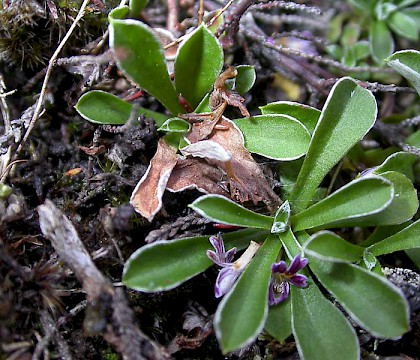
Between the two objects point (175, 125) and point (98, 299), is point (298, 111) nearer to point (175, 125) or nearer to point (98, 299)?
point (175, 125)

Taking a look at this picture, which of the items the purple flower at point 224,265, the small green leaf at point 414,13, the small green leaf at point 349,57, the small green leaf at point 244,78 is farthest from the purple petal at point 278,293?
the small green leaf at point 414,13

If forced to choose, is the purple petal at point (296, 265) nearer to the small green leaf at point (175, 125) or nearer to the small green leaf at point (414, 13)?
the small green leaf at point (175, 125)

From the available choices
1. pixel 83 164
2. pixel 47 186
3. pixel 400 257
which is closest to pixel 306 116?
pixel 400 257

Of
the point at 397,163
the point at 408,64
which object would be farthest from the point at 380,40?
the point at 397,163

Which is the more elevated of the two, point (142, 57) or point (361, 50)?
point (142, 57)

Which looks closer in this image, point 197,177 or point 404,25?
point 197,177

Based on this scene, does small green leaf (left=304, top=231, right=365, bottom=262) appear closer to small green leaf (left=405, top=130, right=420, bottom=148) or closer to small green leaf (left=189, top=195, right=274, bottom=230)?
small green leaf (left=189, top=195, right=274, bottom=230)
